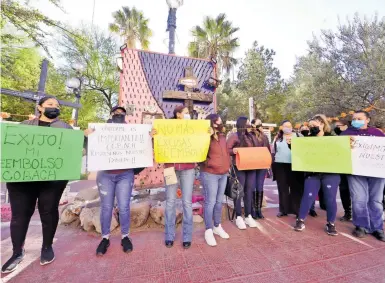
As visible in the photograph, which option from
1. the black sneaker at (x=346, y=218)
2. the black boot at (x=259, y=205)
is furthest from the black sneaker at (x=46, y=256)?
the black sneaker at (x=346, y=218)

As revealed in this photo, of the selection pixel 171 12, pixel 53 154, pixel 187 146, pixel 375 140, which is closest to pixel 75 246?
pixel 53 154

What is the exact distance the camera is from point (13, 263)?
224cm

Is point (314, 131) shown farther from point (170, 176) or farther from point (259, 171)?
point (170, 176)

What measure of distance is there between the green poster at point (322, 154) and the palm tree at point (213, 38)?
17.0 meters

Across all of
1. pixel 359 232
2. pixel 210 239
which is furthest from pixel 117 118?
pixel 359 232

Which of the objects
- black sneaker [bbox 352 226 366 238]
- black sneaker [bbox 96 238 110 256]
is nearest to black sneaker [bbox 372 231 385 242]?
black sneaker [bbox 352 226 366 238]

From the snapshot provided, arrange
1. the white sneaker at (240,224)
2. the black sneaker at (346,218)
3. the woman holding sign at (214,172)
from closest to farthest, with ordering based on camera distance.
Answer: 1. the woman holding sign at (214,172)
2. the white sneaker at (240,224)
3. the black sneaker at (346,218)

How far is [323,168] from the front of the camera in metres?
3.05

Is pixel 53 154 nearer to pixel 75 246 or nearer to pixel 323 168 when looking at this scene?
pixel 75 246

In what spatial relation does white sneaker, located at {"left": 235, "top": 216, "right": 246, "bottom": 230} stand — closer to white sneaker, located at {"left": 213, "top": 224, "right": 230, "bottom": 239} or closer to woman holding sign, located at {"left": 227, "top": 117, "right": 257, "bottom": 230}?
woman holding sign, located at {"left": 227, "top": 117, "right": 257, "bottom": 230}

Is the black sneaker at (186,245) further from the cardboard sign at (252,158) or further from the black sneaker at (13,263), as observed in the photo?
the black sneaker at (13,263)

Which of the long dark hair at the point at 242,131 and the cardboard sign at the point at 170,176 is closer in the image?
the cardboard sign at the point at 170,176

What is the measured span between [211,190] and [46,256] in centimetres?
216

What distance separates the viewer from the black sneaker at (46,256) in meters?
2.36
